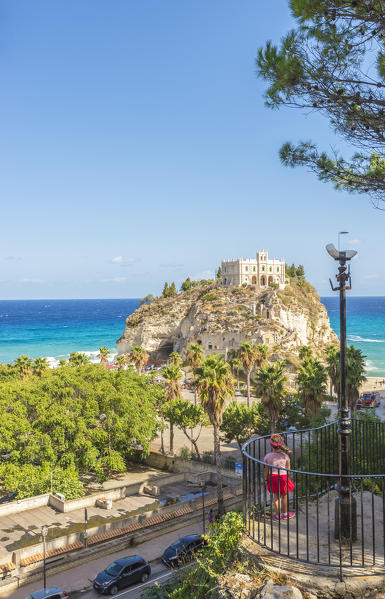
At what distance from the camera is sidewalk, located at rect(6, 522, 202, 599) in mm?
17703

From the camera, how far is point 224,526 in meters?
7.03

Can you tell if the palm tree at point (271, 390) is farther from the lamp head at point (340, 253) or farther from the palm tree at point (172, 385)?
the lamp head at point (340, 253)

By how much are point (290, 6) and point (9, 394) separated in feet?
92.6

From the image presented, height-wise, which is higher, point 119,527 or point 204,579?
point 204,579

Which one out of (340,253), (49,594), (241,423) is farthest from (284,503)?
(241,423)

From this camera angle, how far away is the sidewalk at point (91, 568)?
1770cm

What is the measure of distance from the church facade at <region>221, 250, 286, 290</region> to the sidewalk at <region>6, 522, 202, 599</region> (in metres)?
91.5

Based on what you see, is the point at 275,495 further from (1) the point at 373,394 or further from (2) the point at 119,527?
(1) the point at 373,394

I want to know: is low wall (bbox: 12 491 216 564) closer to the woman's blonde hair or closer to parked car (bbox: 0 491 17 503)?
parked car (bbox: 0 491 17 503)

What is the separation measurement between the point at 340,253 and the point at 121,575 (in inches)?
635

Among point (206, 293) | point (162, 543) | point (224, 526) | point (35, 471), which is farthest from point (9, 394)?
point (206, 293)

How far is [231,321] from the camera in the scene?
89.4 metres

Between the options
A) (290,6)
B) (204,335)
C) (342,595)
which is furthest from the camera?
(204,335)

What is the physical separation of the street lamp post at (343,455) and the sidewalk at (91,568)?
15.4 m
